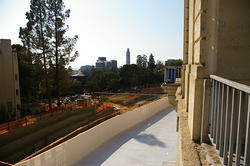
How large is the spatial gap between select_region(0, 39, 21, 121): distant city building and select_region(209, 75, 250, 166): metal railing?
17346 millimetres

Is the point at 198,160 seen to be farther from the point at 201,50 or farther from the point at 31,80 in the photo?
the point at 31,80

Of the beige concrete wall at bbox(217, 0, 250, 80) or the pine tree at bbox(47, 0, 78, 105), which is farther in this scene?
the pine tree at bbox(47, 0, 78, 105)

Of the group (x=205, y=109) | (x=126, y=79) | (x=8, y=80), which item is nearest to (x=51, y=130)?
(x=8, y=80)

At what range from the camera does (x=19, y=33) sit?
18.3 m

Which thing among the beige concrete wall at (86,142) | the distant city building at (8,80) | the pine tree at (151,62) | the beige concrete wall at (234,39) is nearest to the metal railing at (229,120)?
the beige concrete wall at (234,39)

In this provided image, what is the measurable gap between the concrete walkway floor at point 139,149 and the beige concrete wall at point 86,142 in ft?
0.84

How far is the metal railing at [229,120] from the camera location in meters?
1.49

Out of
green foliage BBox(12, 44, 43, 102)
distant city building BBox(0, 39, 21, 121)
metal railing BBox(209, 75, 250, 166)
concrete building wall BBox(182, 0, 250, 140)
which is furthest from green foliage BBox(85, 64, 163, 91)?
metal railing BBox(209, 75, 250, 166)

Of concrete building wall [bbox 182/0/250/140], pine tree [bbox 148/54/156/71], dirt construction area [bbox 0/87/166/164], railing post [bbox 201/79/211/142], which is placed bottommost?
dirt construction area [bbox 0/87/166/164]

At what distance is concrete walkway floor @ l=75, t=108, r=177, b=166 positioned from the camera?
6.91 metres

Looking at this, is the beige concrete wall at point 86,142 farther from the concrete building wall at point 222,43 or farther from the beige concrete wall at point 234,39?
the beige concrete wall at point 234,39

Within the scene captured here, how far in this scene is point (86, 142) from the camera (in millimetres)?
7820

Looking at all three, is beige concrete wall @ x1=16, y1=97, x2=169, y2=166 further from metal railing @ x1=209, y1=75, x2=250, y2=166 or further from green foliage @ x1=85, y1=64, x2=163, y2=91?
green foliage @ x1=85, y1=64, x2=163, y2=91

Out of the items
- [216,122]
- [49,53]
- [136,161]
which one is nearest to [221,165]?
[216,122]
